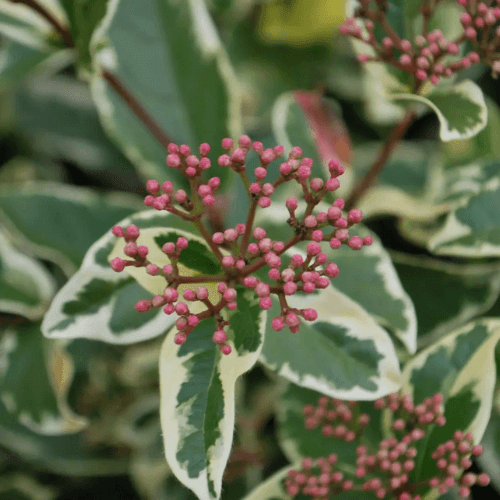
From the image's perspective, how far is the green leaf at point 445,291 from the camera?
92cm

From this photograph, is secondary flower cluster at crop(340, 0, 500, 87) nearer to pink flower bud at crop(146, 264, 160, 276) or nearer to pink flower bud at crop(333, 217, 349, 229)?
pink flower bud at crop(333, 217, 349, 229)

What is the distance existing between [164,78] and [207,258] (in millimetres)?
436

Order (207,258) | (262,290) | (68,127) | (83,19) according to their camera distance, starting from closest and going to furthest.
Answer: (262,290), (207,258), (83,19), (68,127)

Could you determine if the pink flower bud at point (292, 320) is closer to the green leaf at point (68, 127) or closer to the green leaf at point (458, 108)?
the green leaf at point (458, 108)

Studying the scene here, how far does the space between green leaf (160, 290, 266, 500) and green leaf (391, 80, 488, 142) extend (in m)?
0.32

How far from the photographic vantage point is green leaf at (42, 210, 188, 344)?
0.65m

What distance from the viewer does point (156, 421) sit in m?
1.13

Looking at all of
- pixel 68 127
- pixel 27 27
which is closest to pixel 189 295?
pixel 27 27

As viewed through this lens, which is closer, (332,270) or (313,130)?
(332,270)

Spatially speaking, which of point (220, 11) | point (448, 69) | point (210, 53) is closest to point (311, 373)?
point (448, 69)

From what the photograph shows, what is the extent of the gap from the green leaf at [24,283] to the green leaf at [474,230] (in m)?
0.67

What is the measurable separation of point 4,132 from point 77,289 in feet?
3.13

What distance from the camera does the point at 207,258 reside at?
2.08 feet

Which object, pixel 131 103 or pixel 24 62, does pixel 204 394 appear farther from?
pixel 24 62
